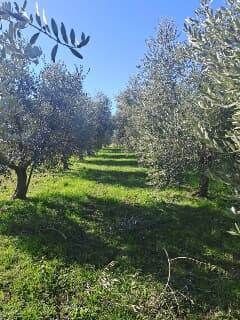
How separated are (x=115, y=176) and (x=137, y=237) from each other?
1833cm

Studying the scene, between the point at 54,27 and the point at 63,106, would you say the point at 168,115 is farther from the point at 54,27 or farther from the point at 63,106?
the point at 54,27

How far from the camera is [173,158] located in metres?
23.5

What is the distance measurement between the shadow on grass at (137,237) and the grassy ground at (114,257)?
0.12 feet

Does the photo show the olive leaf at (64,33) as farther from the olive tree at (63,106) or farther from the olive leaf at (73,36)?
the olive tree at (63,106)

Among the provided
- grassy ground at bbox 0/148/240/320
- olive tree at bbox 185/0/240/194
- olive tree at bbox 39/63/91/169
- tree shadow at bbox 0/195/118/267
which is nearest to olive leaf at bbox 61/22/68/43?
olive tree at bbox 185/0/240/194

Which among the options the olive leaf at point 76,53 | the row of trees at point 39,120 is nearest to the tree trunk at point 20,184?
the row of trees at point 39,120

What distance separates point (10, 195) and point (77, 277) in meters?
12.9

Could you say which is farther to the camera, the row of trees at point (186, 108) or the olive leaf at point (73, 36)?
the row of trees at point (186, 108)

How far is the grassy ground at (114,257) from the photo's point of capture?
13.3 m

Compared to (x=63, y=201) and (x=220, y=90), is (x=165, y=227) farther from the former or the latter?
(x=220, y=90)

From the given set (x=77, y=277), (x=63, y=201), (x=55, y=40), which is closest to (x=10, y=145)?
(x=63, y=201)

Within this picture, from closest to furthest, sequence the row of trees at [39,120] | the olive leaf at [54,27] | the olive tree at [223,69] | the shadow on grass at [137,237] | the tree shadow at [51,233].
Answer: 1. the olive leaf at [54,27]
2. the olive tree at [223,69]
3. the shadow on grass at [137,237]
4. the tree shadow at [51,233]
5. the row of trees at [39,120]

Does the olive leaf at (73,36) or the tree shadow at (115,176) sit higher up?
the olive leaf at (73,36)

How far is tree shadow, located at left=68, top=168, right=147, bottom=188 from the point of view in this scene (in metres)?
32.8
